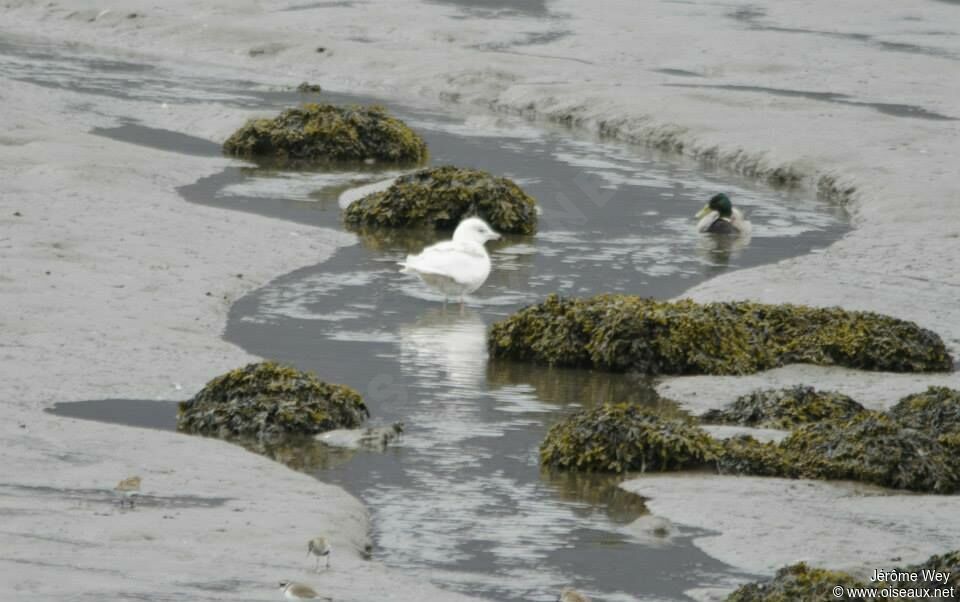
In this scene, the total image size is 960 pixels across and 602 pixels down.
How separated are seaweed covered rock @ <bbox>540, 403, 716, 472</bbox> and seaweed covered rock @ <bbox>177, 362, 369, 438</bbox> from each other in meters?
1.26

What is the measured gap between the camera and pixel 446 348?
1313cm

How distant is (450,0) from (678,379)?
23.8m

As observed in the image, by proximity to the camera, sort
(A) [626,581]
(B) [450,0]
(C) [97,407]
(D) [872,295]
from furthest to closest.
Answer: (B) [450,0] → (D) [872,295] → (C) [97,407] → (A) [626,581]

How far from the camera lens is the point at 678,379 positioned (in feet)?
41.1


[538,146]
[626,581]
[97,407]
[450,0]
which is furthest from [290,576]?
[450,0]

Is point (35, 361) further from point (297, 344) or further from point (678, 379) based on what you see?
point (678, 379)

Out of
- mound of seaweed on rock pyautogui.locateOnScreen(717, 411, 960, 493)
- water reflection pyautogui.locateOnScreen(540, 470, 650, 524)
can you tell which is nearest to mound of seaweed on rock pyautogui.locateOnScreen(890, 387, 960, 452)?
mound of seaweed on rock pyautogui.locateOnScreen(717, 411, 960, 493)

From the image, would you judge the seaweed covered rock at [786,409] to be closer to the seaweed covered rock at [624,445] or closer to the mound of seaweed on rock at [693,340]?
the seaweed covered rock at [624,445]

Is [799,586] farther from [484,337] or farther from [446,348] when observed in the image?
[484,337]

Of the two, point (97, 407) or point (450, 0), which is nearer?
point (97, 407)

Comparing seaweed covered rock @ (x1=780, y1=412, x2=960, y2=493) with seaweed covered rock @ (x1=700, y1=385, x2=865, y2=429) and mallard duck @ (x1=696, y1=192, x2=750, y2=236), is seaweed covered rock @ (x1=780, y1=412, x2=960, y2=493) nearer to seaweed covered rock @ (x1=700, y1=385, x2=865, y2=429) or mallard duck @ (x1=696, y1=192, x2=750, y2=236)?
seaweed covered rock @ (x1=700, y1=385, x2=865, y2=429)

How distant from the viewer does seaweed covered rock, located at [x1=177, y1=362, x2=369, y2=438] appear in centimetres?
1073

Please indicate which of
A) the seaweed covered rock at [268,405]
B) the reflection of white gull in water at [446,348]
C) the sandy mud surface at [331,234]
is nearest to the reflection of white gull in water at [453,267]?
the reflection of white gull in water at [446,348]

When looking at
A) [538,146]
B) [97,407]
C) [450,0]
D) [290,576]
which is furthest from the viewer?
[450,0]
